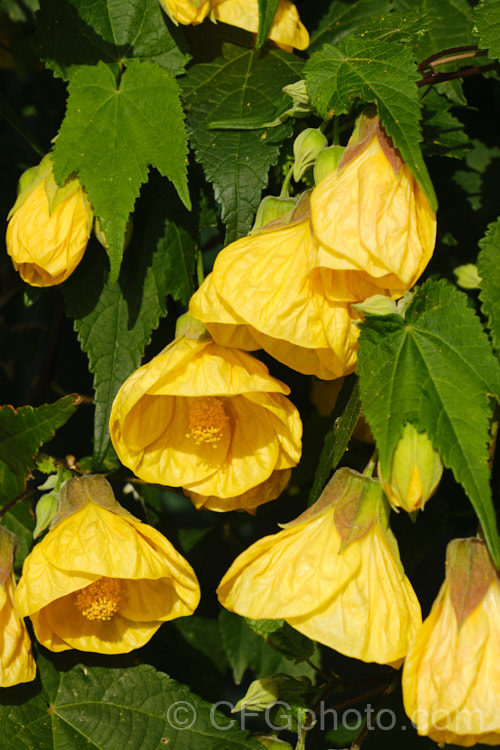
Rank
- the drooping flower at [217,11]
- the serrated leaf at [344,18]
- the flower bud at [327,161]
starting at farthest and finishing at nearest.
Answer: the serrated leaf at [344,18]
the drooping flower at [217,11]
the flower bud at [327,161]

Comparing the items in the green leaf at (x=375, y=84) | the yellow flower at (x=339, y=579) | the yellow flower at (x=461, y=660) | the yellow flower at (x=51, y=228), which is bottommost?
the yellow flower at (x=461, y=660)

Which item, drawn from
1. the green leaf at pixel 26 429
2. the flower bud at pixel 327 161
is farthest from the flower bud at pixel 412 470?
the green leaf at pixel 26 429

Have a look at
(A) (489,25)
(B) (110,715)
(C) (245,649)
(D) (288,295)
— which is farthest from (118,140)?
(C) (245,649)

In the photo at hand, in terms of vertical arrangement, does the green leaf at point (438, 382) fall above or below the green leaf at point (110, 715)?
above

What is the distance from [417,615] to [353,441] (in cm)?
34

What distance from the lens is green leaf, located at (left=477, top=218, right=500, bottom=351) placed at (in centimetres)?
66

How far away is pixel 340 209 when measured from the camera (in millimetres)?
623

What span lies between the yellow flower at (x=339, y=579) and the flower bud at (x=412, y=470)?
0.21 ft

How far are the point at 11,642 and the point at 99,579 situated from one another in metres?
Result: 0.10

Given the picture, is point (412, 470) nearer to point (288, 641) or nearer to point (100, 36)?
point (288, 641)

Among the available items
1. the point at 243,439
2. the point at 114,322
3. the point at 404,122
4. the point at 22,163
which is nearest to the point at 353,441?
the point at 243,439

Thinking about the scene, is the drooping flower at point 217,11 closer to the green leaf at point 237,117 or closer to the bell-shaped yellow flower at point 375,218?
the green leaf at point 237,117

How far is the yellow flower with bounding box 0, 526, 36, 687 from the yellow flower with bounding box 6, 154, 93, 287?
293 millimetres

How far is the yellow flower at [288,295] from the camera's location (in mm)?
643
